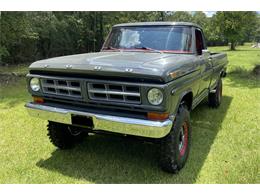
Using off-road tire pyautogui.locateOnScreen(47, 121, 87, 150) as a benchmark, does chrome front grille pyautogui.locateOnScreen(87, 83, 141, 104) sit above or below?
above

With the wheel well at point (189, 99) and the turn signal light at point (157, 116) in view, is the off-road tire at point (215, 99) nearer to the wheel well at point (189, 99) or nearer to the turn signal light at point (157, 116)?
the wheel well at point (189, 99)

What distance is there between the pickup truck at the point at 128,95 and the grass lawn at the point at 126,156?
29 centimetres

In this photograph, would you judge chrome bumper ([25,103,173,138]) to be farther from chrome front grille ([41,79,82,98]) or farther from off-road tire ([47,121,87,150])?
off-road tire ([47,121,87,150])

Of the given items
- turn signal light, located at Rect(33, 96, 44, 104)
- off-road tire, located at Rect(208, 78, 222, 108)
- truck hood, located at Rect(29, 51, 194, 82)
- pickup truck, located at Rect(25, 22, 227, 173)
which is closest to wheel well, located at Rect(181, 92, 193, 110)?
pickup truck, located at Rect(25, 22, 227, 173)

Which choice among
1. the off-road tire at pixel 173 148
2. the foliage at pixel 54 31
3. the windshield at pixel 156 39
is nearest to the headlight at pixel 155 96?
the off-road tire at pixel 173 148

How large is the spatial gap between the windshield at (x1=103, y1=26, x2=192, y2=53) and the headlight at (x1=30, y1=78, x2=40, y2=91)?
157cm

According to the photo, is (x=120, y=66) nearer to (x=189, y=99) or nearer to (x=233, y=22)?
(x=189, y=99)

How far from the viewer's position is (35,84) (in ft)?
12.3

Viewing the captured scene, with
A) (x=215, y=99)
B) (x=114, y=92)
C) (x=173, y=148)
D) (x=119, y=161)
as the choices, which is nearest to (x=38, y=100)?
(x=114, y=92)

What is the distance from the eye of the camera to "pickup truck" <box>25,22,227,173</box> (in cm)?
296

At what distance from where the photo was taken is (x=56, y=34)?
2066 cm

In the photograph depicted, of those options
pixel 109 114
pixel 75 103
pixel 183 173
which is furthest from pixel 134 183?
pixel 75 103

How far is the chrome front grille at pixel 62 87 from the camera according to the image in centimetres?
339

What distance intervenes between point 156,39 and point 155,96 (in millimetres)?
1680
